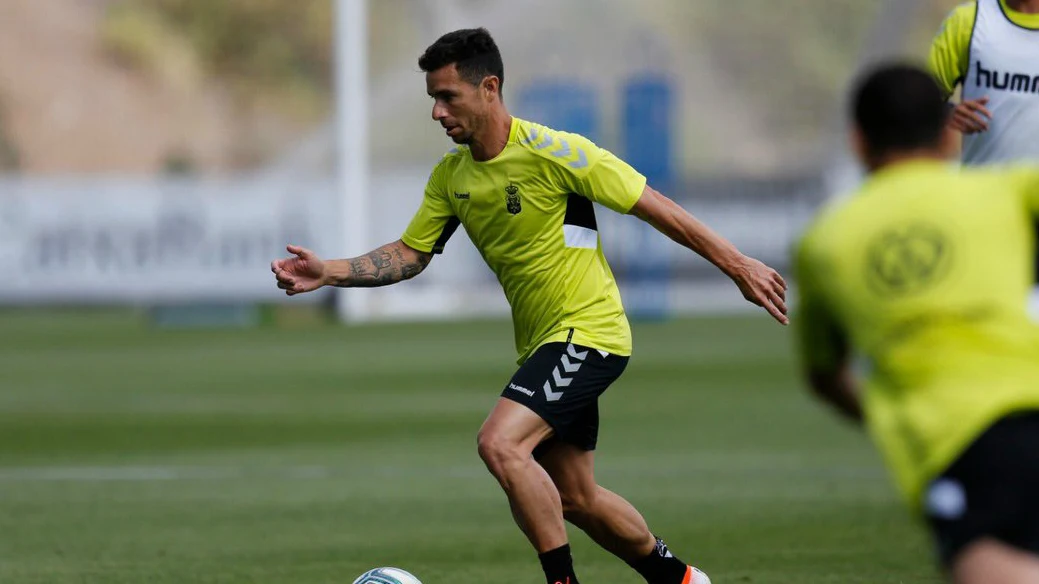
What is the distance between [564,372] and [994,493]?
2919 millimetres

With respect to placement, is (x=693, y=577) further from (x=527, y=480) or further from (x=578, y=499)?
(x=527, y=480)

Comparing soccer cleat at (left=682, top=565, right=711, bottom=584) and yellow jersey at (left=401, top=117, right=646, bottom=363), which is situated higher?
yellow jersey at (left=401, top=117, right=646, bottom=363)

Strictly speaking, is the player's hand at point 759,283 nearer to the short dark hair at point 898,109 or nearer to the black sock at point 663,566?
the black sock at point 663,566

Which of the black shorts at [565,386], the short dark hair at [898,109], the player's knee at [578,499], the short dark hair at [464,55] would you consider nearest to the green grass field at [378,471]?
the player's knee at [578,499]

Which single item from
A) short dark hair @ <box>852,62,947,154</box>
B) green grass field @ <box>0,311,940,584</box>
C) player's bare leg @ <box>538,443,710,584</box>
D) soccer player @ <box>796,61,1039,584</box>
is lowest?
green grass field @ <box>0,311,940,584</box>

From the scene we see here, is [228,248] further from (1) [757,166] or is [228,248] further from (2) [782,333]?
(1) [757,166]

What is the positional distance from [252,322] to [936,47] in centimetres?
2392

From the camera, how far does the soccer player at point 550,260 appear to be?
7.07 metres

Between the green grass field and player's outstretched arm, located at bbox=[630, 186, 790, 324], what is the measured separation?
5.75ft

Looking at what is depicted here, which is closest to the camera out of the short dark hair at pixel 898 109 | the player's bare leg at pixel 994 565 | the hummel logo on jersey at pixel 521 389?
the player's bare leg at pixel 994 565

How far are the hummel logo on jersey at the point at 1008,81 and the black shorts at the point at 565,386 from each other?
184 cm

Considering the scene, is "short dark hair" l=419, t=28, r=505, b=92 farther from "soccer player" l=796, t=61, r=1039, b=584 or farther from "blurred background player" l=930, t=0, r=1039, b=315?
"soccer player" l=796, t=61, r=1039, b=584

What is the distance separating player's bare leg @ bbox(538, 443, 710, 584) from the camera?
729 centimetres

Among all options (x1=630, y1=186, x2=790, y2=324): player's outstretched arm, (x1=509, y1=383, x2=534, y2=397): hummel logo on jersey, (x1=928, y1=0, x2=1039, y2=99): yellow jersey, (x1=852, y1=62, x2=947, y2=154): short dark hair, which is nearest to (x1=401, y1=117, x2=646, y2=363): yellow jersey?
(x1=630, y1=186, x2=790, y2=324): player's outstretched arm
